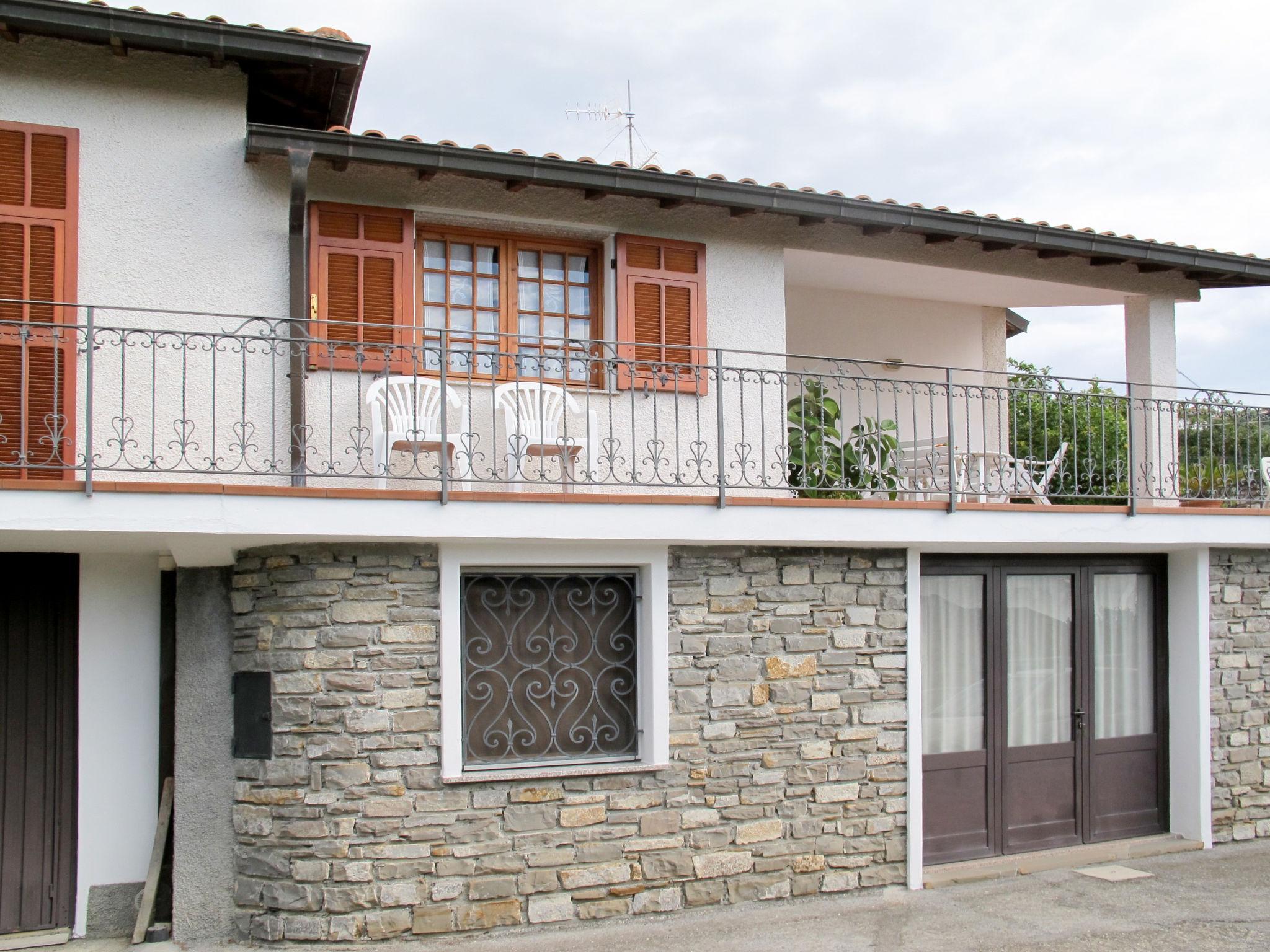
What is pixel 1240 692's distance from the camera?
10109 millimetres

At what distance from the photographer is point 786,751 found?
813 cm

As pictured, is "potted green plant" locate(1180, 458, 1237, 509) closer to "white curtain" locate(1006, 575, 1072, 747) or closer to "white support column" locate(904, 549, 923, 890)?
"white curtain" locate(1006, 575, 1072, 747)

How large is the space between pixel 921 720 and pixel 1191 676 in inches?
111

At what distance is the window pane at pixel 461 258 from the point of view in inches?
353

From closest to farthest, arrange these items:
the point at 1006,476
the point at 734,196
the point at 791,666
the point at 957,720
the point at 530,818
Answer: the point at 530,818 → the point at 791,666 → the point at 734,196 → the point at 957,720 → the point at 1006,476

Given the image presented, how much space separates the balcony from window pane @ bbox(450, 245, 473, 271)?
574mm

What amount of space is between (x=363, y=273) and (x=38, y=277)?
211cm

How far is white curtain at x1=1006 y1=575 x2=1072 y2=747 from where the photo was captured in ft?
31.2

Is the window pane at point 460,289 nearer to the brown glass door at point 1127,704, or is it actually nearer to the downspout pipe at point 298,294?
the downspout pipe at point 298,294

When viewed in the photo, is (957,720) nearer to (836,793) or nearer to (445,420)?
(836,793)

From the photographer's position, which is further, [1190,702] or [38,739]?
[1190,702]

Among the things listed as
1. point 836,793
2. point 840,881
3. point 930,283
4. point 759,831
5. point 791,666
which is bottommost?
point 840,881

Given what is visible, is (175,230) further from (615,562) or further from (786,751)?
(786,751)

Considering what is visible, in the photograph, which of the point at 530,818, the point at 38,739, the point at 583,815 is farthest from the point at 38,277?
the point at 583,815
